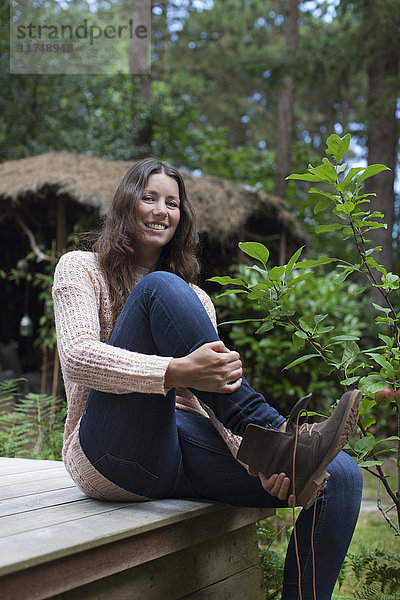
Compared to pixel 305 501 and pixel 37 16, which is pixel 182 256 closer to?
pixel 305 501

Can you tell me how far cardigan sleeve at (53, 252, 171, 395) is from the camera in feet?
4.55

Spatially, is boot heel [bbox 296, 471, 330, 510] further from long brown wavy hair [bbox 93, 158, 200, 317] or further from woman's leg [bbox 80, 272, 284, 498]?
long brown wavy hair [bbox 93, 158, 200, 317]

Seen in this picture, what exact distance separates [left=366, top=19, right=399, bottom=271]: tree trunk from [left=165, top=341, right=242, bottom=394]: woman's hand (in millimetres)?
6817

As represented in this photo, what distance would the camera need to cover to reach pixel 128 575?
139 centimetres

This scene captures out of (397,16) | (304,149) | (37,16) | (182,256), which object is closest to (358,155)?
(304,149)

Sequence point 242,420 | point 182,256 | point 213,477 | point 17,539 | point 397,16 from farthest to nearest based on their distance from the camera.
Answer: point 397,16
point 182,256
point 213,477
point 242,420
point 17,539

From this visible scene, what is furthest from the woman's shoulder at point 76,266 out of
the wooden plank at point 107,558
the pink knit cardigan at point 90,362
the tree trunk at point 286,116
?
the tree trunk at point 286,116

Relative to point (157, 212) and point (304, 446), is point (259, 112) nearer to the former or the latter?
point (157, 212)

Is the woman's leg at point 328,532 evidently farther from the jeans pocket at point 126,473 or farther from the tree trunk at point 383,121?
the tree trunk at point 383,121

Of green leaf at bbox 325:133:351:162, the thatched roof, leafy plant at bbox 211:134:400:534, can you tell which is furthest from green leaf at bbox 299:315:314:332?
the thatched roof

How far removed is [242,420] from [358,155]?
18879mm

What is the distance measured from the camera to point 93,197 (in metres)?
6.35

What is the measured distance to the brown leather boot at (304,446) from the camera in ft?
4.39

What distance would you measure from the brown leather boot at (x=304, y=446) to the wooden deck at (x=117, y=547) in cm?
26
